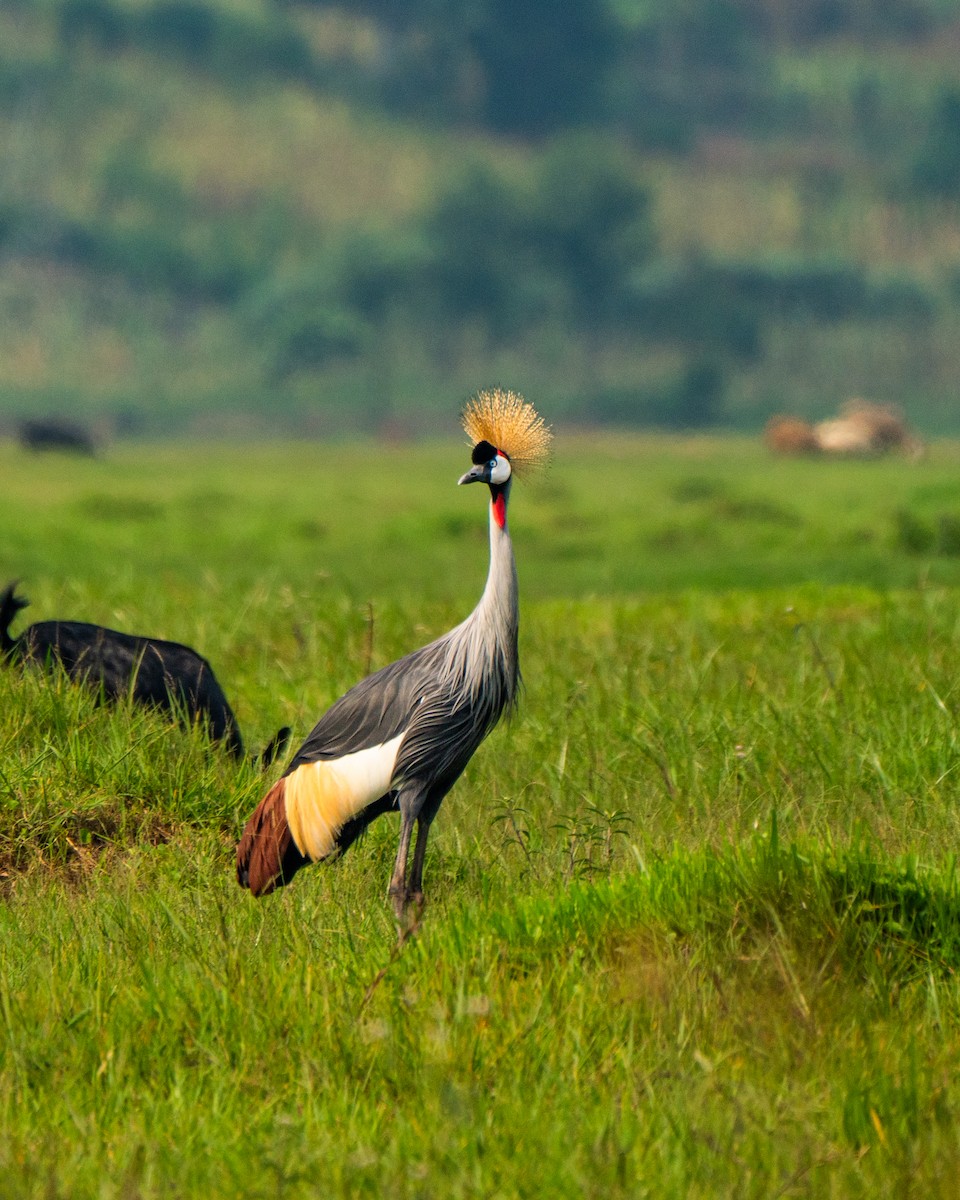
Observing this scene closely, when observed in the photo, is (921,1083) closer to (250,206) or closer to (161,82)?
(250,206)

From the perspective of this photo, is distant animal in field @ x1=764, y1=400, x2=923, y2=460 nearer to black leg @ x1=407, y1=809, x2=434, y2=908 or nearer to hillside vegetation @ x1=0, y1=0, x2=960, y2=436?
hillside vegetation @ x1=0, y1=0, x2=960, y2=436

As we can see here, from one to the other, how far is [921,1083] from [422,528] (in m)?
23.5

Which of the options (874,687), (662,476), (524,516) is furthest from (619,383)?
(874,687)

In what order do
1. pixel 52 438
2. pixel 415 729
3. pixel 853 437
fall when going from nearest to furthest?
pixel 415 729, pixel 853 437, pixel 52 438

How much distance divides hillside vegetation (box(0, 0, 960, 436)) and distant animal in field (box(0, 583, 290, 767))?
2717 inches

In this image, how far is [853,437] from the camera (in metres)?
52.4

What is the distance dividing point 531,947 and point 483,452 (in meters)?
1.49

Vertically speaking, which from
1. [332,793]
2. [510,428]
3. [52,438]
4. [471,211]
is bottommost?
[332,793]

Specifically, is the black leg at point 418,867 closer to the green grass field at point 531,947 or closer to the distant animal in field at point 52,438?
the green grass field at point 531,947

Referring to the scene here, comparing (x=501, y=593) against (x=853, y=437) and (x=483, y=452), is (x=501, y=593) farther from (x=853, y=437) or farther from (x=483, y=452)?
(x=853, y=437)

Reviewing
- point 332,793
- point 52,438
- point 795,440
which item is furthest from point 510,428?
point 52,438

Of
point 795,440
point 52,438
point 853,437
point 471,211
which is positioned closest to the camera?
point 853,437

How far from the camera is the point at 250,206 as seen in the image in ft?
400

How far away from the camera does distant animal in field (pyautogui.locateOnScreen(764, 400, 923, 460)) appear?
5234 cm
